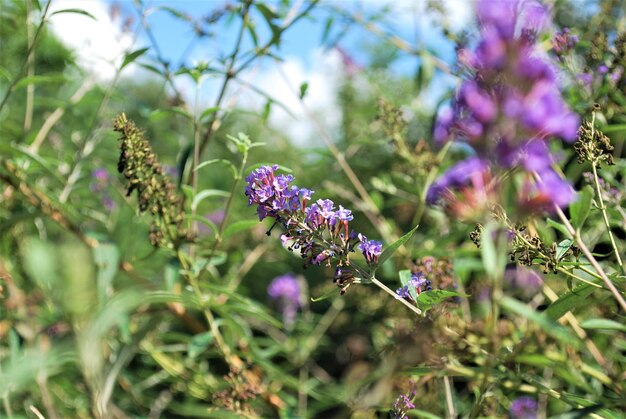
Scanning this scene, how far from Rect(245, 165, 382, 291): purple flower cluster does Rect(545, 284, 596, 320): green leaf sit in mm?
247

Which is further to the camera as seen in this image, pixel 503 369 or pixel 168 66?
pixel 168 66

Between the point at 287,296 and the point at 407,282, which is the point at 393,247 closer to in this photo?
the point at 407,282

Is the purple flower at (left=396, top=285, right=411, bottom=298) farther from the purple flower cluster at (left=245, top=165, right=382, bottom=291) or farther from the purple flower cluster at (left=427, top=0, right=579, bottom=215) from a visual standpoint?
the purple flower cluster at (left=427, top=0, right=579, bottom=215)

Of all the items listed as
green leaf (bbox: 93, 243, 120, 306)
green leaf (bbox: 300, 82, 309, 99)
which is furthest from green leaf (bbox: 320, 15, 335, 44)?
green leaf (bbox: 93, 243, 120, 306)

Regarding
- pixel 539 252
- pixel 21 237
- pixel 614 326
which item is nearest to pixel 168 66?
pixel 21 237

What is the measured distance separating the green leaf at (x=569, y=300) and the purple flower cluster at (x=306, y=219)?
0.81ft

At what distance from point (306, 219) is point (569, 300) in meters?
0.36

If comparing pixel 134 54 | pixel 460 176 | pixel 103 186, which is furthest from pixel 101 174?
pixel 460 176

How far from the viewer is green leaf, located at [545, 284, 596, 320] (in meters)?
0.84

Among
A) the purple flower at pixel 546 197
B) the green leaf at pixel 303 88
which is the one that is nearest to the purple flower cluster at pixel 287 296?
the green leaf at pixel 303 88

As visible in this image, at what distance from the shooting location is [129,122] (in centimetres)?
101

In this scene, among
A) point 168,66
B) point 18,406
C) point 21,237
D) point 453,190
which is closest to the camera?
point 453,190

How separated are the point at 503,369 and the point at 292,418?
46 centimetres

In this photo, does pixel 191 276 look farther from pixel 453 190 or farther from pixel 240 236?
pixel 240 236
